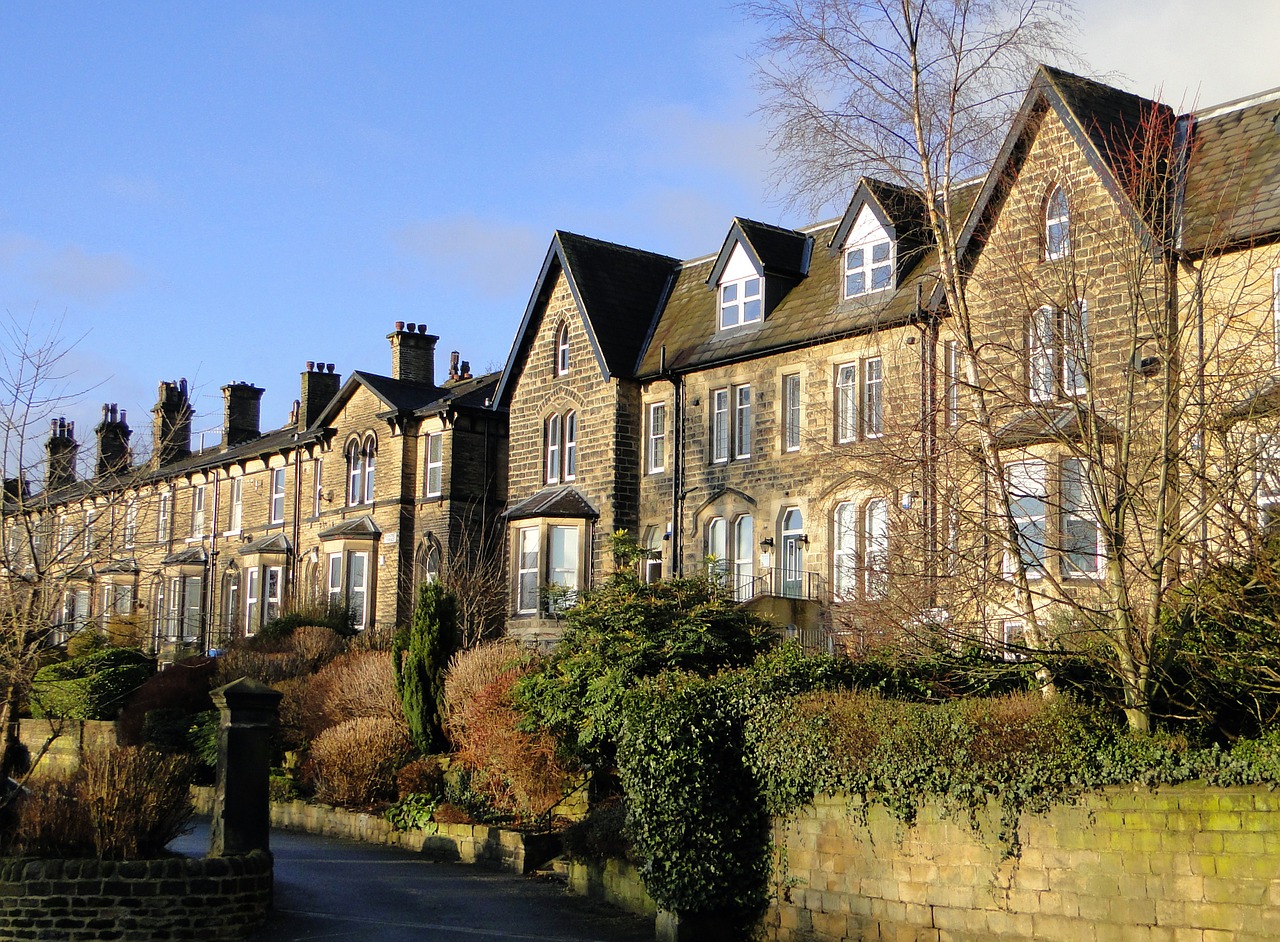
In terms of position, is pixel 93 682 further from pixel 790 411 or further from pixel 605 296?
pixel 790 411

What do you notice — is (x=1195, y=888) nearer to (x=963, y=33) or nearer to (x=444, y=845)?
(x=963, y=33)

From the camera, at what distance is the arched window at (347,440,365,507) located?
42969mm

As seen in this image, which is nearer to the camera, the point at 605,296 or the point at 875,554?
the point at 875,554

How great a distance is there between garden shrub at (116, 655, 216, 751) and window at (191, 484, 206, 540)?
16.4 meters

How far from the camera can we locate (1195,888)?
1332cm

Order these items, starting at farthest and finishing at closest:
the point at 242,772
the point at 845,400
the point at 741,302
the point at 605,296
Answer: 1. the point at 605,296
2. the point at 741,302
3. the point at 845,400
4. the point at 242,772

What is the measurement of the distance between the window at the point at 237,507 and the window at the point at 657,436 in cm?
2055

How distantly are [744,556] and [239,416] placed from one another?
95.1 ft

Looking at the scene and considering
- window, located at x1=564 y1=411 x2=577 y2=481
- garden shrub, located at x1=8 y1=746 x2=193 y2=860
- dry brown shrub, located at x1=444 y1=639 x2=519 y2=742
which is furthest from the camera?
window, located at x1=564 y1=411 x2=577 y2=481

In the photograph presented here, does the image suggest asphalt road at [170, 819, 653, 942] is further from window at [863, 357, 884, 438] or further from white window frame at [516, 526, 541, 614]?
white window frame at [516, 526, 541, 614]

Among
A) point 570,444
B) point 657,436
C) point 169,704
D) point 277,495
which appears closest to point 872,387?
point 657,436

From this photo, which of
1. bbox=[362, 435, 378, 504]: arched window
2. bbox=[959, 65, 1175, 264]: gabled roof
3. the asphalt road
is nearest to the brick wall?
the asphalt road

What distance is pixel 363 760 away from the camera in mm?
26891

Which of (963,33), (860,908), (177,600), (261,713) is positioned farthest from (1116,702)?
(177,600)
